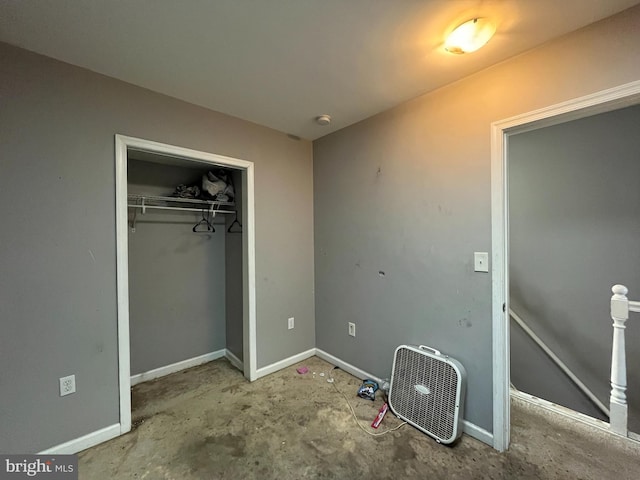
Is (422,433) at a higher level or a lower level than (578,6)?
lower

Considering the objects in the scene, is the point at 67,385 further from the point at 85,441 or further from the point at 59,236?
the point at 59,236

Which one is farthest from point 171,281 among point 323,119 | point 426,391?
point 426,391

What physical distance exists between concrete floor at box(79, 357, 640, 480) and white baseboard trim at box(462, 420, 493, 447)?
4 centimetres

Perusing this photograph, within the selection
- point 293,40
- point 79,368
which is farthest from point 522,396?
point 79,368

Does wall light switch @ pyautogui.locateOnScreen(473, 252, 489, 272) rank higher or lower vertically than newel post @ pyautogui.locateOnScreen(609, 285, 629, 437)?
higher

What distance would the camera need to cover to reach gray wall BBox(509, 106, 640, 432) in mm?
2305

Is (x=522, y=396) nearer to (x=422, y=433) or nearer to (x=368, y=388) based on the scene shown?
(x=422, y=433)

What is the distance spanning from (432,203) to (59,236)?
247 cm

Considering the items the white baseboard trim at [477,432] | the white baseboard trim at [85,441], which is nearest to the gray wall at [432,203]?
the white baseboard trim at [477,432]

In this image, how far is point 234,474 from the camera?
4.68 ft

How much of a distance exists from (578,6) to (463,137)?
2.31 ft

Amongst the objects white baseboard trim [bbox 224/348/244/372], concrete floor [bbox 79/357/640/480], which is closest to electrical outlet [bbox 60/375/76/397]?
concrete floor [bbox 79/357/640/480]

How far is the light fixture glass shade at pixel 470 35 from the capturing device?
1.22 meters

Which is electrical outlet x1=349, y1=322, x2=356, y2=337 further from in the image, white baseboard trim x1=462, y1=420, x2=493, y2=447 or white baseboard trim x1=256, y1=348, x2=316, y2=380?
white baseboard trim x1=462, y1=420, x2=493, y2=447
